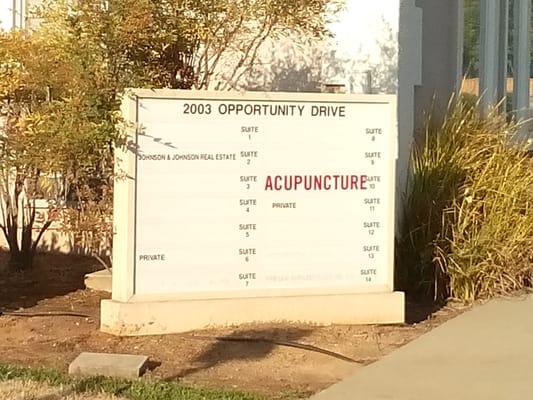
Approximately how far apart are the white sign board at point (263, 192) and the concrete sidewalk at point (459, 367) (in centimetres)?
84

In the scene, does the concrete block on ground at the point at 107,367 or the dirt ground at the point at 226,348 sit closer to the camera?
the concrete block on ground at the point at 107,367

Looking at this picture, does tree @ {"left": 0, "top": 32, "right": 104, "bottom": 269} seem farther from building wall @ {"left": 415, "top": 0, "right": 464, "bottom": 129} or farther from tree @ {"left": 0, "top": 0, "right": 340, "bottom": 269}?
building wall @ {"left": 415, "top": 0, "right": 464, "bottom": 129}

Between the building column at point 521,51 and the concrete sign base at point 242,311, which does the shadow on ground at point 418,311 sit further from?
the building column at point 521,51

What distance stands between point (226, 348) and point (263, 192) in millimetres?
1318

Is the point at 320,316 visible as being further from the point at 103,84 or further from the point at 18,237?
the point at 18,237

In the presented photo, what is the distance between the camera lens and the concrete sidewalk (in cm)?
684

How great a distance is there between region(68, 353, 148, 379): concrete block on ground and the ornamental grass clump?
3667 mm

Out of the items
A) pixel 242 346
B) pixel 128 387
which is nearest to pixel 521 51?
pixel 242 346

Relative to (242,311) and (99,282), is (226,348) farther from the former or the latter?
(99,282)

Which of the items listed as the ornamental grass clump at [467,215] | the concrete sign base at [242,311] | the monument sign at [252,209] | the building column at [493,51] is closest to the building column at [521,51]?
the building column at [493,51]

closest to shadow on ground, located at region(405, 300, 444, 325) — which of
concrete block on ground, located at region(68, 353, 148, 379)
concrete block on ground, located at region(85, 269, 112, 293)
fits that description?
concrete block on ground, located at region(85, 269, 112, 293)

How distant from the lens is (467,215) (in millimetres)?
10039

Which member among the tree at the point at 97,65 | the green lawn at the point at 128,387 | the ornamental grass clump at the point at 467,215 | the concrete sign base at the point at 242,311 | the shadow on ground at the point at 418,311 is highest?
the tree at the point at 97,65

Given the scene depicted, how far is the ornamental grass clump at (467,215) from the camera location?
9930 millimetres
